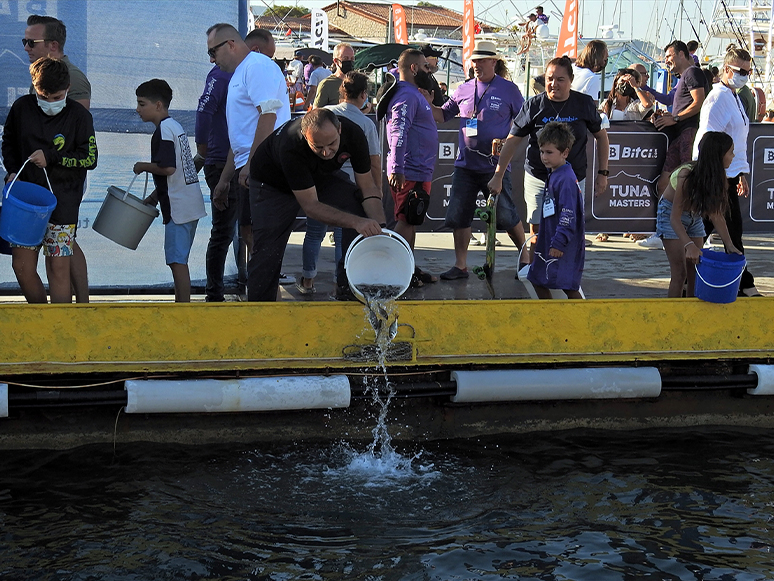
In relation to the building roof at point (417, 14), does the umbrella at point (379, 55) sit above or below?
below

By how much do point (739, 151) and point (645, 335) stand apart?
2.46 metres

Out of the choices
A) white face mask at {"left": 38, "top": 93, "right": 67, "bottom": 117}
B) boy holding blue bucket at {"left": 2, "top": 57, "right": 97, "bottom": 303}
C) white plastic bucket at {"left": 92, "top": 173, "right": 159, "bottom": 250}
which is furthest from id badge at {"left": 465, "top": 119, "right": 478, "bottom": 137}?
white face mask at {"left": 38, "top": 93, "right": 67, "bottom": 117}

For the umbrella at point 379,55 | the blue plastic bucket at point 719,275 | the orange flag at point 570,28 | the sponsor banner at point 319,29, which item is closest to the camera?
the blue plastic bucket at point 719,275

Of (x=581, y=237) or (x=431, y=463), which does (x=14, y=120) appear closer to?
(x=431, y=463)

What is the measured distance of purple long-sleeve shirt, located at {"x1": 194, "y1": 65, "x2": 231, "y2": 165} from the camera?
6.50 m

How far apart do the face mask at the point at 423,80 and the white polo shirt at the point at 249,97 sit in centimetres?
131

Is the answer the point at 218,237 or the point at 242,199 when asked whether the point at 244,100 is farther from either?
the point at 218,237


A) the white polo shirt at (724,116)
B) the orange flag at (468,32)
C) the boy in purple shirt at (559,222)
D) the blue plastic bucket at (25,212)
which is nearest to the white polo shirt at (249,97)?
the blue plastic bucket at (25,212)

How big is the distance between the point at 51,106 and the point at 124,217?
922mm

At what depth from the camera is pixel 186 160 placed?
6168mm

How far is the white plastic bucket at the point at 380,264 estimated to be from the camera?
501 cm

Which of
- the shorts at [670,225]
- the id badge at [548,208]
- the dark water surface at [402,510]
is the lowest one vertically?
the dark water surface at [402,510]

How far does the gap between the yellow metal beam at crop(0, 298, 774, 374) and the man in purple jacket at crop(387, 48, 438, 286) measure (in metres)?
1.91

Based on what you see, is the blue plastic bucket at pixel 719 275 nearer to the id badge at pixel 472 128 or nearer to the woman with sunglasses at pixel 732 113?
the woman with sunglasses at pixel 732 113
